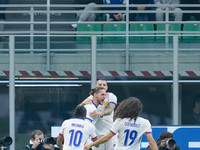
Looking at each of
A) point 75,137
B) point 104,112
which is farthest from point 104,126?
point 75,137

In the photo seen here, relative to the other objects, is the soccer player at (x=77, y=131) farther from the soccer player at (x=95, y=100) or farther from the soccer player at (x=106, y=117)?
the soccer player at (x=106, y=117)

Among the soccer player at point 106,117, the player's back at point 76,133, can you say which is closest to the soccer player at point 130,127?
the player's back at point 76,133

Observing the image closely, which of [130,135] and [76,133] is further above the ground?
[130,135]

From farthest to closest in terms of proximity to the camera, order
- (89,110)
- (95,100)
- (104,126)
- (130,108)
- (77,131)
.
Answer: (104,126)
(95,100)
(89,110)
(77,131)
(130,108)

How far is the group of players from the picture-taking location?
31.1 feet

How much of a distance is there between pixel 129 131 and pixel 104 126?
9.11 ft

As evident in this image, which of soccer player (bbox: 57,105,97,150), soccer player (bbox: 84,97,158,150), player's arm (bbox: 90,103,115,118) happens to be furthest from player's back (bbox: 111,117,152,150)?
player's arm (bbox: 90,103,115,118)

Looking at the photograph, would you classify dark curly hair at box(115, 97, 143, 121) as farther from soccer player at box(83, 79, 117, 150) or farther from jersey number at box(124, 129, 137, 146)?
soccer player at box(83, 79, 117, 150)

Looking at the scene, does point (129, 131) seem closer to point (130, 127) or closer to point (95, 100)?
point (130, 127)

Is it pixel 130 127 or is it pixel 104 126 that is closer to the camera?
pixel 130 127

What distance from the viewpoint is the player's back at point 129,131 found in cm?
948

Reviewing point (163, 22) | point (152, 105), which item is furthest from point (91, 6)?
point (152, 105)

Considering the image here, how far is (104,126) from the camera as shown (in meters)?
12.2

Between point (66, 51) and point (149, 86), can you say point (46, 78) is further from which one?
point (149, 86)
